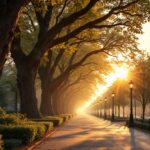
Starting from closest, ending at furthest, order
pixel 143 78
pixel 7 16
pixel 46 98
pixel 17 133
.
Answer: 1. pixel 7 16
2. pixel 17 133
3. pixel 46 98
4. pixel 143 78

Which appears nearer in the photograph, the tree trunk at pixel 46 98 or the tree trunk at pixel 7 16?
the tree trunk at pixel 7 16

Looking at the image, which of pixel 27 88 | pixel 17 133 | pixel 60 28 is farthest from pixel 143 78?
pixel 17 133

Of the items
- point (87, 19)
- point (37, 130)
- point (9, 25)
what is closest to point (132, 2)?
point (87, 19)

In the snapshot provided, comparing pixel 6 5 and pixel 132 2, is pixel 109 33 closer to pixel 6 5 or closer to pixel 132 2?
pixel 132 2

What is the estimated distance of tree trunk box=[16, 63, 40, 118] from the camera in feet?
101

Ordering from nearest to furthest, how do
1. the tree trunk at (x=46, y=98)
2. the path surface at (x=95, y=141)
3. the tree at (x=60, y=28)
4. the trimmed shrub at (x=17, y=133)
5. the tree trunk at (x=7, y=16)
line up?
the tree trunk at (x=7, y=16) → the trimmed shrub at (x=17, y=133) → the path surface at (x=95, y=141) → the tree at (x=60, y=28) → the tree trunk at (x=46, y=98)

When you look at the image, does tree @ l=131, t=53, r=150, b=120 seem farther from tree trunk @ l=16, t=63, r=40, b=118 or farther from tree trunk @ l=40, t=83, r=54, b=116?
tree trunk @ l=16, t=63, r=40, b=118

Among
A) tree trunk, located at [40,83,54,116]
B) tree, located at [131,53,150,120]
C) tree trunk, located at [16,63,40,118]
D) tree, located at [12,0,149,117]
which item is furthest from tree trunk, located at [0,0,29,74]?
tree, located at [131,53,150,120]

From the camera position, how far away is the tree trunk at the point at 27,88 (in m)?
30.7

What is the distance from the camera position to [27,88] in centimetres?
3156

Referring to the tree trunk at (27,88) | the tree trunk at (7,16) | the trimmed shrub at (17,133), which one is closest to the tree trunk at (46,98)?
the tree trunk at (27,88)

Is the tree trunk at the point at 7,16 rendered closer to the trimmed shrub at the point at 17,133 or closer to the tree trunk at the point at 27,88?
the trimmed shrub at the point at 17,133

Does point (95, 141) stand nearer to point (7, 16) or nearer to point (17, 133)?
point (17, 133)

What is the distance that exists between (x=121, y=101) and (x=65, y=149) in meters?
68.3
